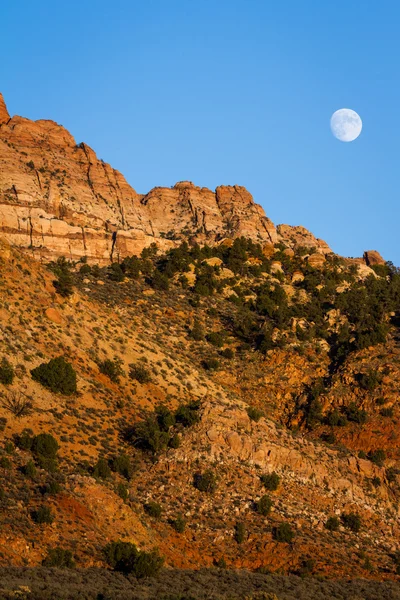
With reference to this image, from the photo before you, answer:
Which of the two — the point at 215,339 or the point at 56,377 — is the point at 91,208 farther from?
the point at 56,377

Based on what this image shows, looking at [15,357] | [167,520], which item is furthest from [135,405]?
[167,520]

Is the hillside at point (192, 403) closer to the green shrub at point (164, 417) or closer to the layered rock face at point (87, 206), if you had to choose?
the green shrub at point (164, 417)

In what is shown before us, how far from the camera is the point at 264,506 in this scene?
43156 mm

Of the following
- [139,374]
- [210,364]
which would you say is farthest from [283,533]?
[210,364]

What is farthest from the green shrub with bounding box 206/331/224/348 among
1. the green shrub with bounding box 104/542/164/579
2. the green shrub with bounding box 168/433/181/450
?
the green shrub with bounding box 104/542/164/579

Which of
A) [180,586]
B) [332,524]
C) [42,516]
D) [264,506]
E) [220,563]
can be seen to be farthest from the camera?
[332,524]

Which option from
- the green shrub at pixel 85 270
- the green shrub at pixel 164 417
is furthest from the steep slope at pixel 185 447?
the green shrub at pixel 85 270

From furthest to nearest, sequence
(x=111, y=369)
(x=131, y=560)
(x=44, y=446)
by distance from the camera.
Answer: (x=111, y=369) < (x=44, y=446) < (x=131, y=560)

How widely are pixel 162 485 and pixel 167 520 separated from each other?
360 cm

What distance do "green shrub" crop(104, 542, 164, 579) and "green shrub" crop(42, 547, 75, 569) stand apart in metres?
2.05

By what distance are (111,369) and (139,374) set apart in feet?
8.71

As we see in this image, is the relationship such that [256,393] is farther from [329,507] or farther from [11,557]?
[11,557]

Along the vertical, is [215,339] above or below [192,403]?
above

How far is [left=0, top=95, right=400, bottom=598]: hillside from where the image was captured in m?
38.0
